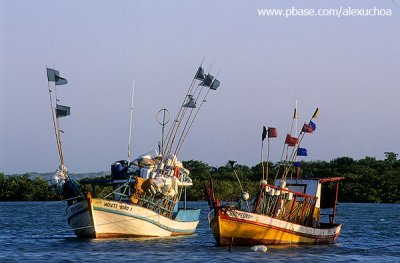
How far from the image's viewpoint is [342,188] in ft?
375

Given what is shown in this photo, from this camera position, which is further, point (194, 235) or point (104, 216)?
point (194, 235)

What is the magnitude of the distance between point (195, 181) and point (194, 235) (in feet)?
190

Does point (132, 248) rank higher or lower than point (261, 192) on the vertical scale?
lower

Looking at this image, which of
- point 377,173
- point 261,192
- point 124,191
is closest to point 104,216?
point 124,191

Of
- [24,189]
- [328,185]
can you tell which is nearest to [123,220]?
[328,185]

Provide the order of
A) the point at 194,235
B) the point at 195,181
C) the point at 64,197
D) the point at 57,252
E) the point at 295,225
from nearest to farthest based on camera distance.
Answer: the point at 57,252, the point at 295,225, the point at 64,197, the point at 194,235, the point at 195,181

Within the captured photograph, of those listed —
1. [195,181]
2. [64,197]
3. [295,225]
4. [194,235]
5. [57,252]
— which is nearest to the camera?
[57,252]

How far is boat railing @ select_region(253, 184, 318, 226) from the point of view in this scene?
44719 mm

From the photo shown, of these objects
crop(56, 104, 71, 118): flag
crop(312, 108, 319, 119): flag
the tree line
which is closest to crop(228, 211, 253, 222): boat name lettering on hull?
crop(312, 108, 319, 119): flag

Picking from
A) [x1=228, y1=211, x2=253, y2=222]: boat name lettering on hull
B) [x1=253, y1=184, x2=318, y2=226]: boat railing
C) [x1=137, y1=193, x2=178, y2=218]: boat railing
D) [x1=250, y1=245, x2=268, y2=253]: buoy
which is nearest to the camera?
[x1=250, y1=245, x2=268, y2=253]: buoy

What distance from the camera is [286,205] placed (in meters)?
46.2

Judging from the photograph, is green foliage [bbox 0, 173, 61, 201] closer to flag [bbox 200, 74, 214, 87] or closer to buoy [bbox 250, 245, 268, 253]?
flag [bbox 200, 74, 214, 87]

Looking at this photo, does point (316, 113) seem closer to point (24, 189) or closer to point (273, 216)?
point (273, 216)

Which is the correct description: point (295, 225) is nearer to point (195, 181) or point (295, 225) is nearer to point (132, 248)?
point (132, 248)
